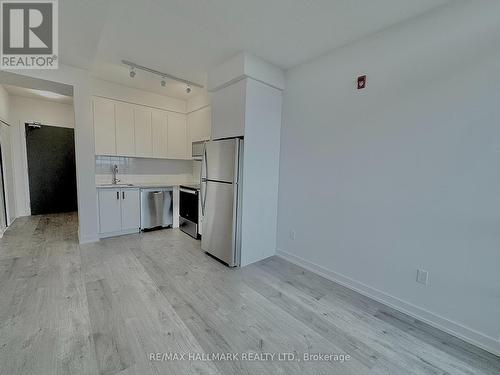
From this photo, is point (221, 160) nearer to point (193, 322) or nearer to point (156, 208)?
point (193, 322)

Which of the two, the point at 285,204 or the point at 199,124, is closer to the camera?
the point at 285,204

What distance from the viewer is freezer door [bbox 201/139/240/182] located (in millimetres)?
2766

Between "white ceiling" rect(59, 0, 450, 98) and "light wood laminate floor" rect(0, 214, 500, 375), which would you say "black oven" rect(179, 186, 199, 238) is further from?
"white ceiling" rect(59, 0, 450, 98)

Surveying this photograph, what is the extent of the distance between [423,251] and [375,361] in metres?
1.03

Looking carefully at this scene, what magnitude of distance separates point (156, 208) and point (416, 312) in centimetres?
408

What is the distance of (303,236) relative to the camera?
296 centimetres

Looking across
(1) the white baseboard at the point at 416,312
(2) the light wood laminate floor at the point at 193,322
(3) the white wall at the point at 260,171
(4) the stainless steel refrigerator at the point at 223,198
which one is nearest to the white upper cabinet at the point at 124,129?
(4) the stainless steel refrigerator at the point at 223,198

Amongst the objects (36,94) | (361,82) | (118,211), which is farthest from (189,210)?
(36,94)

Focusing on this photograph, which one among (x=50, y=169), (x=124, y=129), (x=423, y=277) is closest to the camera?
(x=423, y=277)

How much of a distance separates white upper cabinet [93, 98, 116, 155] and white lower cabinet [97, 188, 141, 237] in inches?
29.2

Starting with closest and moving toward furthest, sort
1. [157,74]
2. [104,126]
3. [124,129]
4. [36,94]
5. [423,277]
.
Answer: [423,277], [157,74], [104,126], [124,129], [36,94]

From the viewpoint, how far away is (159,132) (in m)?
4.47

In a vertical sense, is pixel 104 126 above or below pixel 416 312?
above

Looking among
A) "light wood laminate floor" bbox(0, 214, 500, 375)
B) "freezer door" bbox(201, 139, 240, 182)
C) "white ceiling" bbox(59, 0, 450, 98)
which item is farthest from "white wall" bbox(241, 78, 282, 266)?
"white ceiling" bbox(59, 0, 450, 98)
